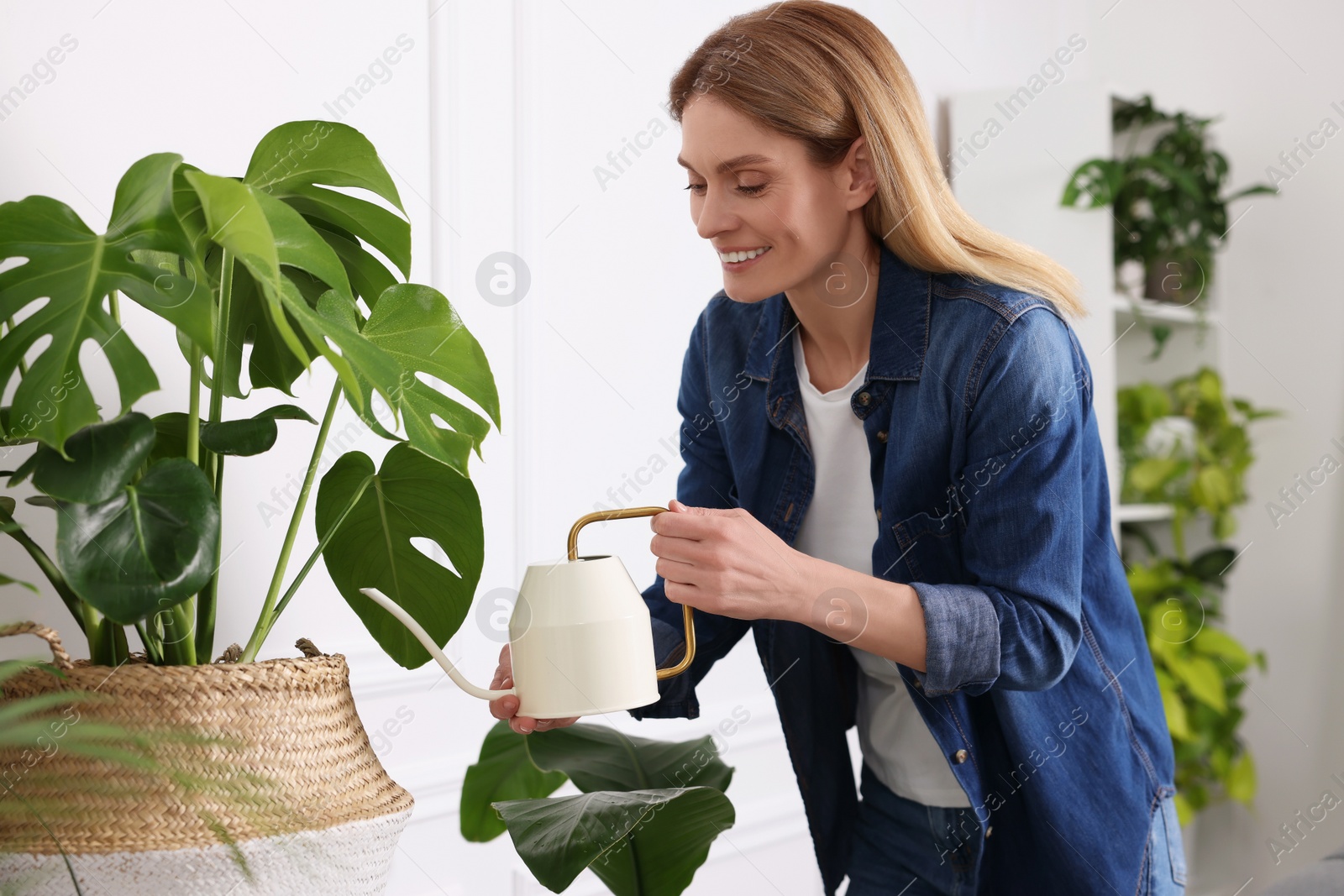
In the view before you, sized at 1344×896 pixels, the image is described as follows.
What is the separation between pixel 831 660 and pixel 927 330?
381mm

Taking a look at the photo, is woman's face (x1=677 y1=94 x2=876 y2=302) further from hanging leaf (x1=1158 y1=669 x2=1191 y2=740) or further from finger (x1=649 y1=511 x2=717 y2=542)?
hanging leaf (x1=1158 y1=669 x2=1191 y2=740)

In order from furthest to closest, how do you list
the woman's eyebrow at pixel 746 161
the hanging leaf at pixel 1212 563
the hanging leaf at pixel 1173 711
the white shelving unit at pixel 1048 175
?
1. the hanging leaf at pixel 1212 563
2. the hanging leaf at pixel 1173 711
3. the white shelving unit at pixel 1048 175
4. the woman's eyebrow at pixel 746 161

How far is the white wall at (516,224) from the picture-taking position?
1142 mm

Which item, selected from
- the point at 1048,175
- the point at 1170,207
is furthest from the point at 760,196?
the point at 1170,207

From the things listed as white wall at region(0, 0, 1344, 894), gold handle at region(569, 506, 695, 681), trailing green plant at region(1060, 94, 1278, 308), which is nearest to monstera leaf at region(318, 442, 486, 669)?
Answer: gold handle at region(569, 506, 695, 681)

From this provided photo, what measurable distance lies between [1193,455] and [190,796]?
2.46m

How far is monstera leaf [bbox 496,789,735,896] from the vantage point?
2.77 feet

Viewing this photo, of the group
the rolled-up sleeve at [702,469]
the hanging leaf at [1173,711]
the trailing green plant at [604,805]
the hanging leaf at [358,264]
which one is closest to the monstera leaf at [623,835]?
the trailing green plant at [604,805]

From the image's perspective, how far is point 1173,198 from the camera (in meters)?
2.62

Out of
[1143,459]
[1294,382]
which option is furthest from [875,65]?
[1294,382]

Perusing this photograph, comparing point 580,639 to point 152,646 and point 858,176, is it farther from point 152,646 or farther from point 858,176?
point 858,176

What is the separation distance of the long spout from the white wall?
430mm

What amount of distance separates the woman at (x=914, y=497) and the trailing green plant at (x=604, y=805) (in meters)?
0.07

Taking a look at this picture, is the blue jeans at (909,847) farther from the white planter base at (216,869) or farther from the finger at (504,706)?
the white planter base at (216,869)
